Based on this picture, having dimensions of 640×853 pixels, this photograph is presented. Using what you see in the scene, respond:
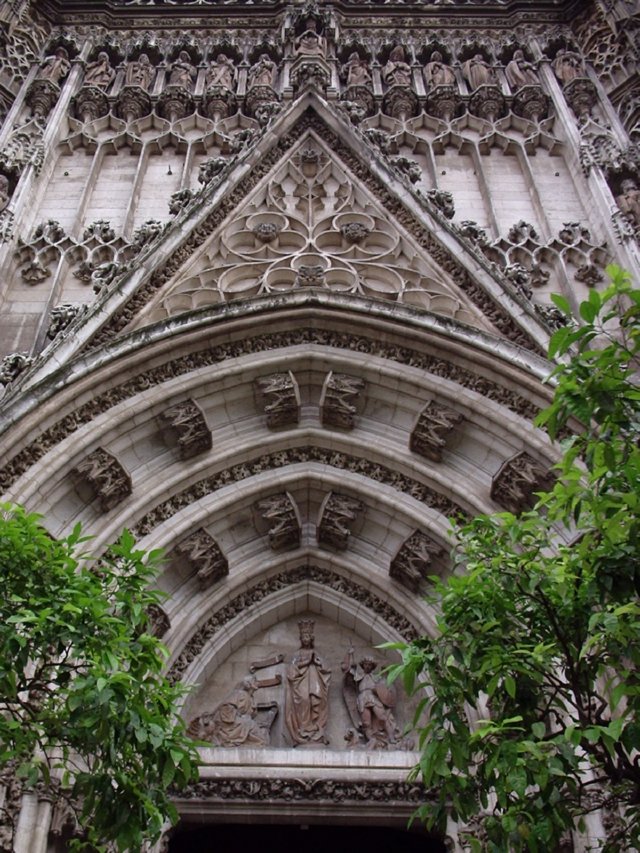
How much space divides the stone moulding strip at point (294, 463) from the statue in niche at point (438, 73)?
317 inches

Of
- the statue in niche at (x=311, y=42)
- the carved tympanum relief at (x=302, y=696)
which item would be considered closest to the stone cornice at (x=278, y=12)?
the statue in niche at (x=311, y=42)

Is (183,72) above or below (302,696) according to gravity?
above

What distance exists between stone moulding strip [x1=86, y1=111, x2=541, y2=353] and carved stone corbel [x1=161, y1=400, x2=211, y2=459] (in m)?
1.19

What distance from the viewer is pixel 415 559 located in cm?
1097

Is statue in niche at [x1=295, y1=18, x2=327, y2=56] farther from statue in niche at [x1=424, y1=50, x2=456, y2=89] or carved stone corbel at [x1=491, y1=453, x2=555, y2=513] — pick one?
carved stone corbel at [x1=491, y1=453, x2=555, y2=513]

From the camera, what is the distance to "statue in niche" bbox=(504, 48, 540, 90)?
1633cm

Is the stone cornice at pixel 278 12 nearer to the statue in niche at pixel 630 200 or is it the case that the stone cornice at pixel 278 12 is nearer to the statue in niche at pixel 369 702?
the statue in niche at pixel 630 200

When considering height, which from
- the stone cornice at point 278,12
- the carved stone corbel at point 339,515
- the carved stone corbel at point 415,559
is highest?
the stone cornice at point 278,12

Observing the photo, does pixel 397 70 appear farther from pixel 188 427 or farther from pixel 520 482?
pixel 520 482

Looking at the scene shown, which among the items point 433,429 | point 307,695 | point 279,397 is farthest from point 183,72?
point 307,695

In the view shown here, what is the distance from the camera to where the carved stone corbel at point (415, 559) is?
1088 cm

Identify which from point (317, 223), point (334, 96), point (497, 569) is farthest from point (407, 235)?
point (497, 569)

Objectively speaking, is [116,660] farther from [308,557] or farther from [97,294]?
[97,294]

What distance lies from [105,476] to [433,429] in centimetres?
385
